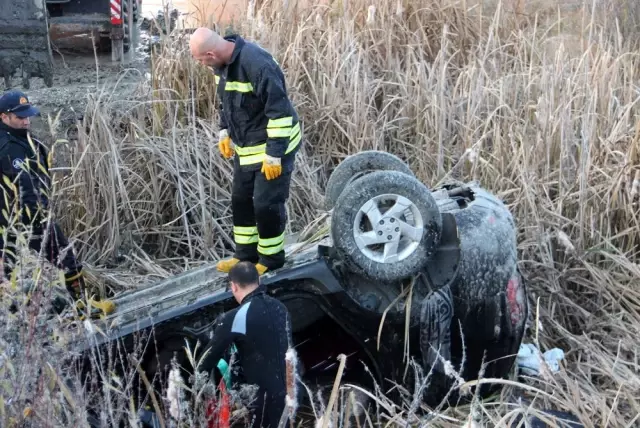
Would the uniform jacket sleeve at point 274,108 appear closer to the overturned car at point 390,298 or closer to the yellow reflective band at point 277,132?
the yellow reflective band at point 277,132

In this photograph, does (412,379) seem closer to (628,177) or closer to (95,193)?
(628,177)

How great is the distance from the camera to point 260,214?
407 cm

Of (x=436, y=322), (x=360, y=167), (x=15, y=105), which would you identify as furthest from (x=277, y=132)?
(x=15, y=105)

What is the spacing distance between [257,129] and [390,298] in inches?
46.4

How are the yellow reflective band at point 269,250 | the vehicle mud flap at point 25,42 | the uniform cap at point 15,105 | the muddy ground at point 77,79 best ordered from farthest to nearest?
the vehicle mud flap at point 25,42 < the muddy ground at point 77,79 < the uniform cap at point 15,105 < the yellow reflective band at point 269,250

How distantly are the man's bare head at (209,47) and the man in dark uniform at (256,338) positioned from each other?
1.29 m

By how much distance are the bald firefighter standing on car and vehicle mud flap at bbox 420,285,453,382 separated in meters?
0.79

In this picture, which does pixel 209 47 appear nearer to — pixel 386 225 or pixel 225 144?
pixel 225 144

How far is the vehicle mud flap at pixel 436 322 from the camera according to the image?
11.4 feet

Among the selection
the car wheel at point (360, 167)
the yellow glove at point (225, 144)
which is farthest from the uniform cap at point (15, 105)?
the car wheel at point (360, 167)

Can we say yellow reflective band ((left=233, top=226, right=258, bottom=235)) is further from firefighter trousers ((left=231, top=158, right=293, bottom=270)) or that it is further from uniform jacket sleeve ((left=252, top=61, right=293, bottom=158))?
uniform jacket sleeve ((left=252, top=61, right=293, bottom=158))

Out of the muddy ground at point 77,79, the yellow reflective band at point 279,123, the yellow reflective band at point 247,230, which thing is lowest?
the muddy ground at point 77,79

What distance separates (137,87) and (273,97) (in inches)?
111

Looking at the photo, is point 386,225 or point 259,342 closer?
point 259,342
